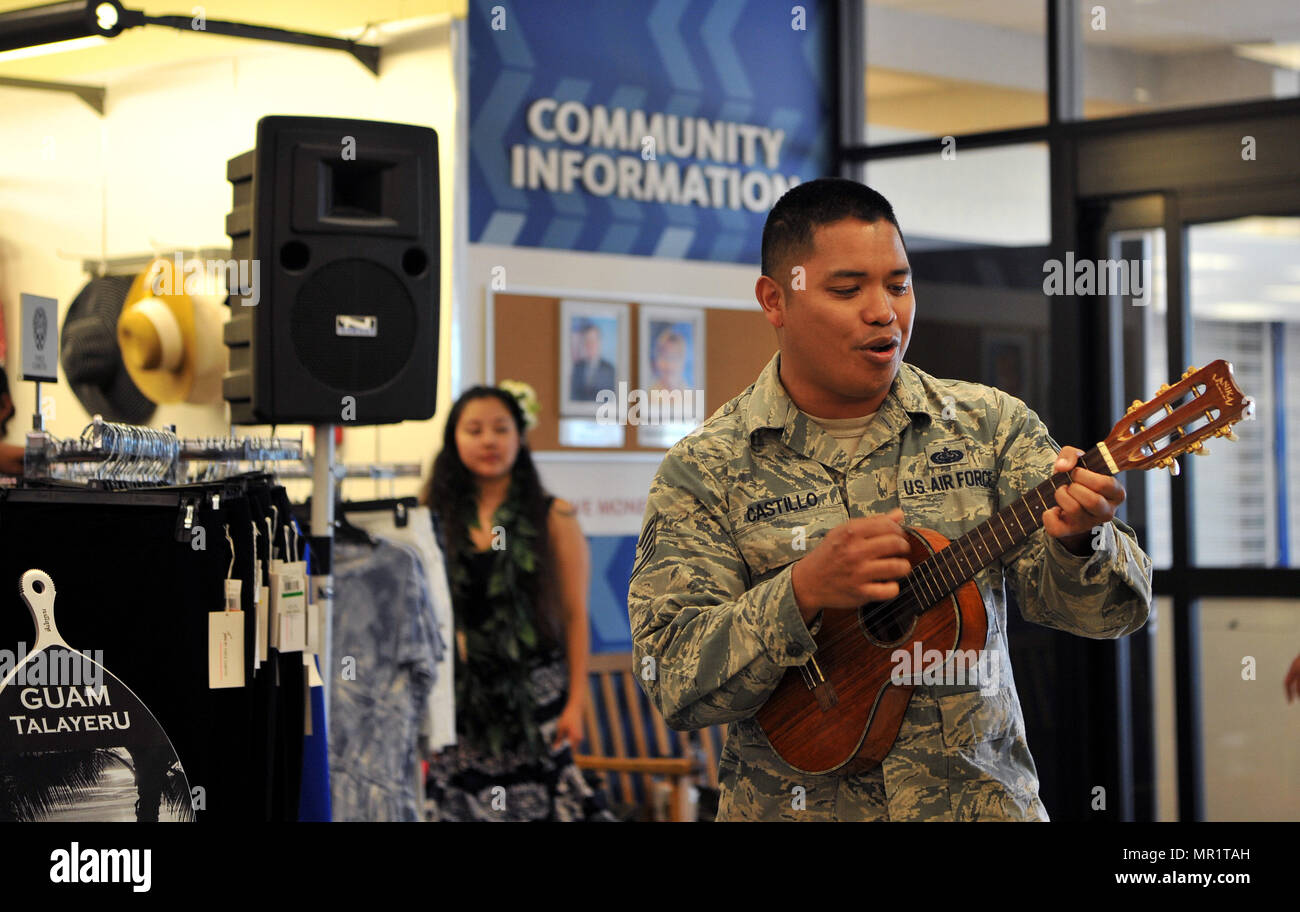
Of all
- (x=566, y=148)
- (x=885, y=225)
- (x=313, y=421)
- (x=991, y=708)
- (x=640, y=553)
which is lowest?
(x=991, y=708)

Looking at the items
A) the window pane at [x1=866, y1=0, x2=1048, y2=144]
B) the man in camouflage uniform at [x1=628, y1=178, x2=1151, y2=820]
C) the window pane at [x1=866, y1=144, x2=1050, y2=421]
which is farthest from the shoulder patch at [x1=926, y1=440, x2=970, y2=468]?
the window pane at [x1=866, y1=0, x2=1048, y2=144]

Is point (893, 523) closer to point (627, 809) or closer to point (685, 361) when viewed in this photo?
point (627, 809)

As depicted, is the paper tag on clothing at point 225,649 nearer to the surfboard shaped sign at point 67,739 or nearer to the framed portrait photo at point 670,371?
the surfboard shaped sign at point 67,739

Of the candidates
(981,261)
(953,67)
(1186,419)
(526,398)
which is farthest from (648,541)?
(953,67)

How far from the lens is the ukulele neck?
6.11ft

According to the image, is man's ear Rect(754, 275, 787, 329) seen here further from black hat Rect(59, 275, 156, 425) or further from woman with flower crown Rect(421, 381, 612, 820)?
black hat Rect(59, 275, 156, 425)

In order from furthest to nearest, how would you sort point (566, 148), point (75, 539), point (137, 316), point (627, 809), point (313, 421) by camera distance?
point (566, 148)
point (627, 809)
point (137, 316)
point (313, 421)
point (75, 539)

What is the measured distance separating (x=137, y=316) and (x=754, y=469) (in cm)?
346

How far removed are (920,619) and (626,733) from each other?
3.83 metres

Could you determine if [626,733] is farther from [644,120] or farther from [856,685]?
[856,685]

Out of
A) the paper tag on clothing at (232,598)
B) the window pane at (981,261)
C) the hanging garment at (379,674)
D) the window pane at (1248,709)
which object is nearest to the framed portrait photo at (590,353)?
the window pane at (981,261)

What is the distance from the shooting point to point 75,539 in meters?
2.52

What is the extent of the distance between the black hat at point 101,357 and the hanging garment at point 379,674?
1.74 metres

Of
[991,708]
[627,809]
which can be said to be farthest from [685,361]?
[991,708]
